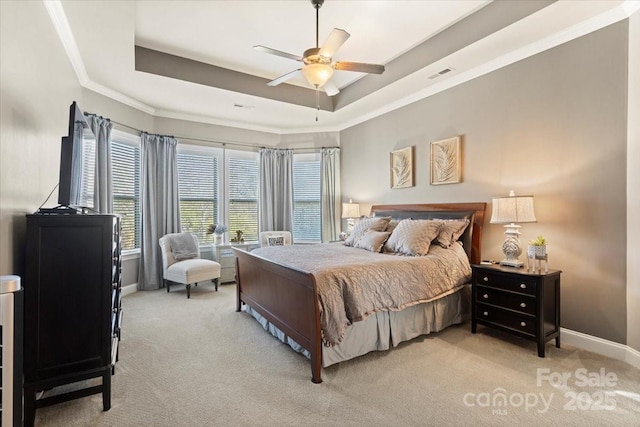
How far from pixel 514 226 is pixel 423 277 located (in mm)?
1118

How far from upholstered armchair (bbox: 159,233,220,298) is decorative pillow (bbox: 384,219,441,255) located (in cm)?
283

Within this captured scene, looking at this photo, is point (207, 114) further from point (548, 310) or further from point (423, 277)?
point (548, 310)

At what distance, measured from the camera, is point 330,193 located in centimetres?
634

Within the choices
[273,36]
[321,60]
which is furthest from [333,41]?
[273,36]

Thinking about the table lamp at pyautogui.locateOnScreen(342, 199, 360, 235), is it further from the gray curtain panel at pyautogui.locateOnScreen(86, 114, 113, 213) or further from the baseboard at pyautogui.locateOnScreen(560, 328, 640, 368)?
the gray curtain panel at pyautogui.locateOnScreen(86, 114, 113, 213)

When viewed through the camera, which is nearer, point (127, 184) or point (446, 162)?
point (446, 162)

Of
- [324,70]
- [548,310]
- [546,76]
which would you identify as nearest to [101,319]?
[324,70]

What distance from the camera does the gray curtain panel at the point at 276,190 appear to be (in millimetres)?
6316

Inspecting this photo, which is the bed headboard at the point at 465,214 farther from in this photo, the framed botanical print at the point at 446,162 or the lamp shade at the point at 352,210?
the lamp shade at the point at 352,210

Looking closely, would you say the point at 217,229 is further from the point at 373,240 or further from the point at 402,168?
the point at 402,168

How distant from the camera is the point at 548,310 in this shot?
2854mm

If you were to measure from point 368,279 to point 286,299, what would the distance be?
30.5 inches

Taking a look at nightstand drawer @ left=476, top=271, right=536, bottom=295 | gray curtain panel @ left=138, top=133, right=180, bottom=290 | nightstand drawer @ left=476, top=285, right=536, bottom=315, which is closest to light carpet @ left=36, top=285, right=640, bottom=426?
nightstand drawer @ left=476, top=285, right=536, bottom=315

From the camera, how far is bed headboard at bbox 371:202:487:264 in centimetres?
368
